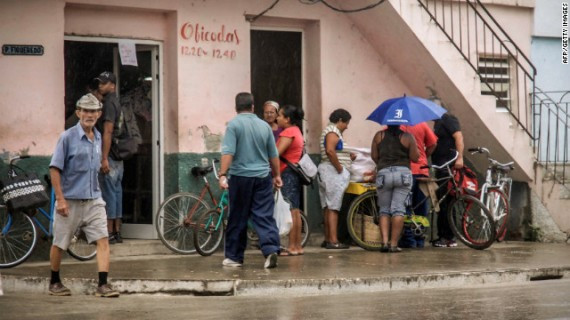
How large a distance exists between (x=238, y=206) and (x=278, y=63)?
13.3 feet

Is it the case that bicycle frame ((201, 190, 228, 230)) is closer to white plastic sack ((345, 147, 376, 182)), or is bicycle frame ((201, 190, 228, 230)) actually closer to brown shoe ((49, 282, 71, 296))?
white plastic sack ((345, 147, 376, 182))

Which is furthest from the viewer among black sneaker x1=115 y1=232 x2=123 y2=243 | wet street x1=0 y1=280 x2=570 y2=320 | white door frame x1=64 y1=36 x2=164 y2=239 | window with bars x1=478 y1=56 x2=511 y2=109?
window with bars x1=478 y1=56 x2=511 y2=109

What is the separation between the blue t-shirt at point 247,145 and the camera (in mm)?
12805

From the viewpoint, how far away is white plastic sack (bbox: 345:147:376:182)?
15844 mm

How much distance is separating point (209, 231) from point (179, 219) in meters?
0.47

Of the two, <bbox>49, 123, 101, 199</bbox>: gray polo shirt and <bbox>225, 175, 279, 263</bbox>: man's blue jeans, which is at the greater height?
<bbox>49, 123, 101, 199</bbox>: gray polo shirt

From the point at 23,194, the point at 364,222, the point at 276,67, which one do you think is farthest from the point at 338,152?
the point at 23,194

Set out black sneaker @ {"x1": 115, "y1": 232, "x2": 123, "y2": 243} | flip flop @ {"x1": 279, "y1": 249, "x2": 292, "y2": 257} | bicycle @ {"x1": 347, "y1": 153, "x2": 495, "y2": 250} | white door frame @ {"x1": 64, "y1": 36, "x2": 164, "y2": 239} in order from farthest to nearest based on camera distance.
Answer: bicycle @ {"x1": 347, "y1": 153, "x2": 495, "y2": 250}, white door frame @ {"x1": 64, "y1": 36, "x2": 164, "y2": 239}, black sneaker @ {"x1": 115, "y1": 232, "x2": 123, "y2": 243}, flip flop @ {"x1": 279, "y1": 249, "x2": 292, "y2": 257}

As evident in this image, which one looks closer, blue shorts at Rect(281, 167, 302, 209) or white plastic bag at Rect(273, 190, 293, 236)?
white plastic bag at Rect(273, 190, 293, 236)

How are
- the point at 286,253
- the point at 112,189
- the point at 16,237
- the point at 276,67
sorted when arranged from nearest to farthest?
1. the point at 16,237
2. the point at 112,189
3. the point at 286,253
4. the point at 276,67

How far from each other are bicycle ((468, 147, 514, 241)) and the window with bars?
1728 millimetres

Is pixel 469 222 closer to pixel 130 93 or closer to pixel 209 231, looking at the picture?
pixel 209 231

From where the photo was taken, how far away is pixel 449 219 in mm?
15578

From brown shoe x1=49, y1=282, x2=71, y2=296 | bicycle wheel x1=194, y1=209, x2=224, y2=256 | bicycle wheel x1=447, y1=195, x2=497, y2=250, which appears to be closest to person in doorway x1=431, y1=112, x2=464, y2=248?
bicycle wheel x1=447, y1=195, x2=497, y2=250
